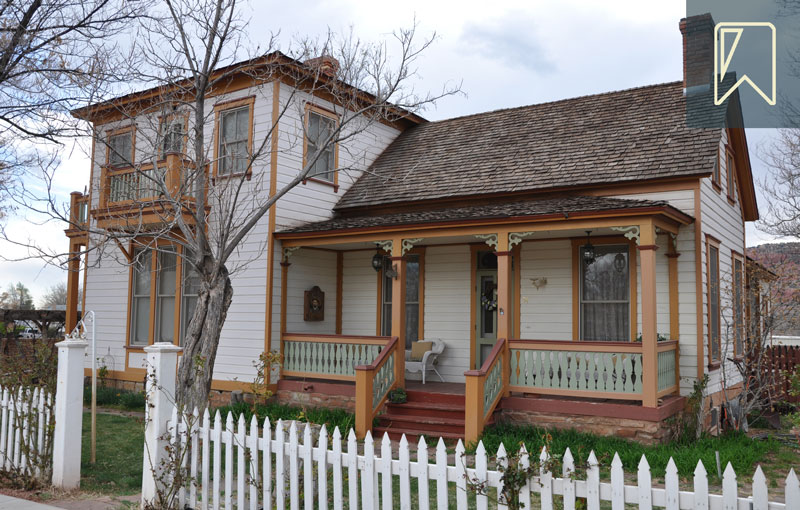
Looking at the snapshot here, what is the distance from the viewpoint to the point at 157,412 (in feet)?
18.5

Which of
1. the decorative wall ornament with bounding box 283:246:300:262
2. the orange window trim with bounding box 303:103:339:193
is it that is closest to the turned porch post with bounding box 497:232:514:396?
the orange window trim with bounding box 303:103:339:193

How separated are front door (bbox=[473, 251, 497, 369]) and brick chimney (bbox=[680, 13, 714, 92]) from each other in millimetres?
5205

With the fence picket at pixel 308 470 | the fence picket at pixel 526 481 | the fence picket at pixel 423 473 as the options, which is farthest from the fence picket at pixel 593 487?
the fence picket at pixel 308 470

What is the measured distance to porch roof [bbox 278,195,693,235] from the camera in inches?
372

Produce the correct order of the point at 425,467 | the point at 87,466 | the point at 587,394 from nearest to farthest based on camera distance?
the point at 425,467 → the point at 87,466 → the point at 587,394

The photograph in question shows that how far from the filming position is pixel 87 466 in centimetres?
765

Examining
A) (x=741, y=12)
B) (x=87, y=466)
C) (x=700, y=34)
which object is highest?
(x=741, y=12)

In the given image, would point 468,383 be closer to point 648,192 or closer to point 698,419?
point 698,419

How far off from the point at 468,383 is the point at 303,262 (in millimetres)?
5233

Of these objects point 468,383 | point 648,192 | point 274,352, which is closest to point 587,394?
point 468,383

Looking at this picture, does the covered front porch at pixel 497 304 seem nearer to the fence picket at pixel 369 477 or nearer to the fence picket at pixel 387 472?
the fence picket at pixel 369 477

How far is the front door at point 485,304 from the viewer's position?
12.5 m

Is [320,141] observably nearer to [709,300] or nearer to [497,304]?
[497,304]

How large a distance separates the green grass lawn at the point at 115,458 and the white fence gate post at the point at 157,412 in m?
1.14
